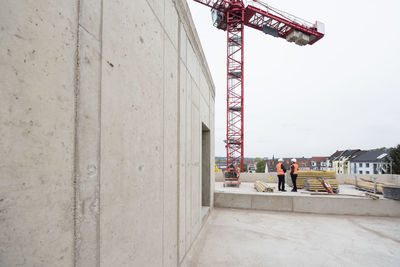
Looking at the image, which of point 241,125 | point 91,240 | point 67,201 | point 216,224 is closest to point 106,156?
point 67,201

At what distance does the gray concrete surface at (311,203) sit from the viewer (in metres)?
8.66

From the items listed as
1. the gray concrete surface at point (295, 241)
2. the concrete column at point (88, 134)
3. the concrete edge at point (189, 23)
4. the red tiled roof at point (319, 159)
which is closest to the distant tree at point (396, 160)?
the gray concrete surface at point (295, 241)

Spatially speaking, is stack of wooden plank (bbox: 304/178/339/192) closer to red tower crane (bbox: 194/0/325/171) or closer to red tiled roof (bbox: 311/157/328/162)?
red tower crane (bbox: 194/0/325/171)

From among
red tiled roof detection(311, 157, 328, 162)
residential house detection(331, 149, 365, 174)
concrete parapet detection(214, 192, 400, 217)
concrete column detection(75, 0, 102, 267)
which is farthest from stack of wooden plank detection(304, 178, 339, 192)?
red tiled roof detection(311, 157, 328, 162)

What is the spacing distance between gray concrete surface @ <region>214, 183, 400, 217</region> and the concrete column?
28.5ft

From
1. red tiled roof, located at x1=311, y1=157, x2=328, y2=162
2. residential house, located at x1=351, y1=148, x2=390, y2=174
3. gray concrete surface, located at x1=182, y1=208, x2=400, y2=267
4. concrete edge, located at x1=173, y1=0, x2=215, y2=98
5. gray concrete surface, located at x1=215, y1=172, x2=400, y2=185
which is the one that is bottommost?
red tiled roof, located at x1=311, y1=157, x2=328, y2=162

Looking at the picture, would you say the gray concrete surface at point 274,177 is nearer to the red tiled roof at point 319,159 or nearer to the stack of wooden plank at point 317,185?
the stack of wooden plank at point 317,185

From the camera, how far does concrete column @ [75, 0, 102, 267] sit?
141cm

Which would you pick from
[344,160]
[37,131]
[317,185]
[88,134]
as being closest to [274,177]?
[317,185]

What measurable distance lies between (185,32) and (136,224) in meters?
3.88

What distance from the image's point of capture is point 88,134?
59.3 inches

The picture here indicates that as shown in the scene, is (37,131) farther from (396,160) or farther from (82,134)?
(396,160)

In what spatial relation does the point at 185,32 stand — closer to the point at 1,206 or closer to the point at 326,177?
the point at 1,206

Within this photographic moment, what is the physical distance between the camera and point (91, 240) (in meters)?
1.52
